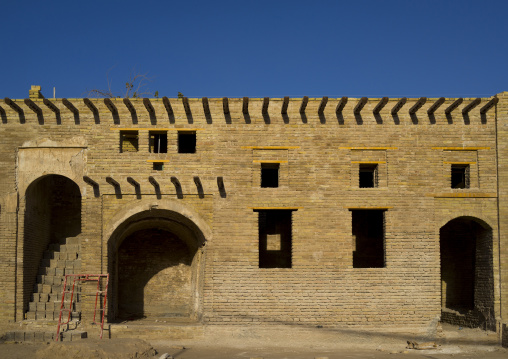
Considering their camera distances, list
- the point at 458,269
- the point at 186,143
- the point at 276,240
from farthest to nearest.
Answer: the point at 186,143 < the point at 276,240 < the point at 458,269

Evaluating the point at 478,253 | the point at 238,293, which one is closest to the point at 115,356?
the point at 238,293

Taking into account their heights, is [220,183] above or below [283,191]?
above

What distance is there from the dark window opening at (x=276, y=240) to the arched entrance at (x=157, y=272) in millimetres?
2446

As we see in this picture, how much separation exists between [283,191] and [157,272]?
200 inches

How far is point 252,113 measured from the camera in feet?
49.2

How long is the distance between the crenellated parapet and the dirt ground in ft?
18.8

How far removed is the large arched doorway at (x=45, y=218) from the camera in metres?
14.9

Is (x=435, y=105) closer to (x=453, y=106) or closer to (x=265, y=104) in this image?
(x=453, y=106)

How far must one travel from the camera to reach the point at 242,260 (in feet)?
47.4

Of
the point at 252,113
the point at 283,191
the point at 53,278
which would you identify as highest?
the point at 252,113

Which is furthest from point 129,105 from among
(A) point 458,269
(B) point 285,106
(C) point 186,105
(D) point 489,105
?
(A) point 458,269

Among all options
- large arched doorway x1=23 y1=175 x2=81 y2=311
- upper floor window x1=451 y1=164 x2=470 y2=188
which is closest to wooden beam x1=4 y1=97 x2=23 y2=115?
large arched doorway x1=23 y1=175 x2=81 y2=311

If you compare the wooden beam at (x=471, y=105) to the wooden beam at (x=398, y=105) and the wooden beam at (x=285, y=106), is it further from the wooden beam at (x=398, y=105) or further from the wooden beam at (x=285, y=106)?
the wooden beam at (x=285, y=106)

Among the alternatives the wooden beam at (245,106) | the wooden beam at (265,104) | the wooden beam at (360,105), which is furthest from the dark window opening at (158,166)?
the wooden beam at (360,105)
